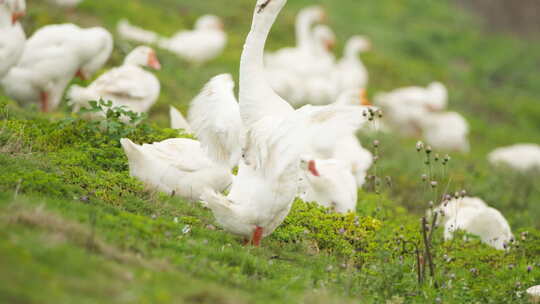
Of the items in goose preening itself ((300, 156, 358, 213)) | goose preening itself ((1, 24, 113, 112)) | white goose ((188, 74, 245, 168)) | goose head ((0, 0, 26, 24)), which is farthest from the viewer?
goose preening itself ((1, 24, 113, 112))

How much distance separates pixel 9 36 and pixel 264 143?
4.89m

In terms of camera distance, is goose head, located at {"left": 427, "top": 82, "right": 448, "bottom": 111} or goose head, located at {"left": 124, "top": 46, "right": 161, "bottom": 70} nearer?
goose head, located at {"left": 124, "top": 46, "right": 161, "bottom": 70}

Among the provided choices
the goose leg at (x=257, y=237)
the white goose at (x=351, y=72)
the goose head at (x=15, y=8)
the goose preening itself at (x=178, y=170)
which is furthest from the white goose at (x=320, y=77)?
the goose leg at (x=257, y=237)

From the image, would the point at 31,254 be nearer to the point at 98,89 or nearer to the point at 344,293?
the point at 344,293

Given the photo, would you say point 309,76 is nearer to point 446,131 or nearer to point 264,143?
point 446,131

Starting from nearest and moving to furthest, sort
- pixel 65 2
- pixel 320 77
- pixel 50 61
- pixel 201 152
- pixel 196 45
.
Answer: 1. pixel 201 152
2. pixel 50 61
3. pixel 65 2
4. pixel 196 45
5. pixel 320 77

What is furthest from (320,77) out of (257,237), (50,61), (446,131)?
(257,237)

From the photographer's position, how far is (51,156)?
22.9 ft

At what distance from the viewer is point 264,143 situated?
5.55 m

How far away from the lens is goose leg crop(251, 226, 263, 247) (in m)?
6.01

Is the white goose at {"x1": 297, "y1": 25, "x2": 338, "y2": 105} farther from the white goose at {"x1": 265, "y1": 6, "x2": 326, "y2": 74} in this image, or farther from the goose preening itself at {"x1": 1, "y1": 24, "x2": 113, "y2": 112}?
the goose preening itself at {"x1": 1, "y1": 24, "x2": 113, "y2": 112}

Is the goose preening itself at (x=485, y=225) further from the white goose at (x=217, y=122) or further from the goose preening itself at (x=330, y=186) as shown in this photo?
the white goose at (x=217, y=122)

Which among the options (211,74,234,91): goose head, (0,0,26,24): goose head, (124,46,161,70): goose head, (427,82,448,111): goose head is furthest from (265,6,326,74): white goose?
(211,74,234,91): goose head

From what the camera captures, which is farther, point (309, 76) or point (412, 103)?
point (309, 76)
